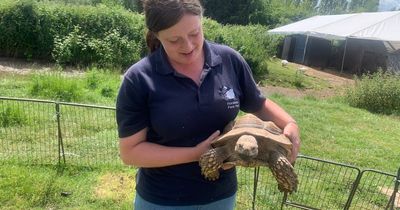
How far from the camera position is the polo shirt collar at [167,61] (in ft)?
5.94

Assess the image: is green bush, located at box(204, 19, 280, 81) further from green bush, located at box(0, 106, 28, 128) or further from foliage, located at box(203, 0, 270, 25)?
foliage, located at box(203, 0, 270, 25)

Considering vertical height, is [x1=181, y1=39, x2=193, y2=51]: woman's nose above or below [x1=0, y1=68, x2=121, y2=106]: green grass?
above

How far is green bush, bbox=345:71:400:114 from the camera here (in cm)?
1116

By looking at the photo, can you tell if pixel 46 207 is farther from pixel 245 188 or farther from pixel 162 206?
pixel 162 206

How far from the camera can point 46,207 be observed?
3957 mm

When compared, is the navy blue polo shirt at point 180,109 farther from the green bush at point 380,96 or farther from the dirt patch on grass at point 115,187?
the green bush at point 380,96

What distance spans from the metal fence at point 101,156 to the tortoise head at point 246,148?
6.98 ft

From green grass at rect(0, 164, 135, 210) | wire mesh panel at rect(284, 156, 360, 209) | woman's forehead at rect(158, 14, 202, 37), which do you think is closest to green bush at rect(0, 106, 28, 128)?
green grass at rect(0, 164, 135, 210)

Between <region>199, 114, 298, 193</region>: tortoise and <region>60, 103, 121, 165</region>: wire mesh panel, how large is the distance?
107 inches

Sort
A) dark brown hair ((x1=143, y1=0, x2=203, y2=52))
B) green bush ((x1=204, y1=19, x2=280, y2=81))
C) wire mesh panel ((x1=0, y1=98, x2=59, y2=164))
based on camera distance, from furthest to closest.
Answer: green bush ((x1=204, y1=19, x2=280, y2=81)) → wire mesh panel ((x1=0, y1=98, x2=59, y2=164)) → dark brown hair ((x1=143, y1=0, x2=203, y2=52))

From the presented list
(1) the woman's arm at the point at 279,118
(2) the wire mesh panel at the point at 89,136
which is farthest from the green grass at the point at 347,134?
(1) the woman's arm at the point at 279,118

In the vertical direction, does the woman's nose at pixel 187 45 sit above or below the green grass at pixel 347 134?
above

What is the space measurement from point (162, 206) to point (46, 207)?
2420 mm

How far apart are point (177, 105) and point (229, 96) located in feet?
0.80
